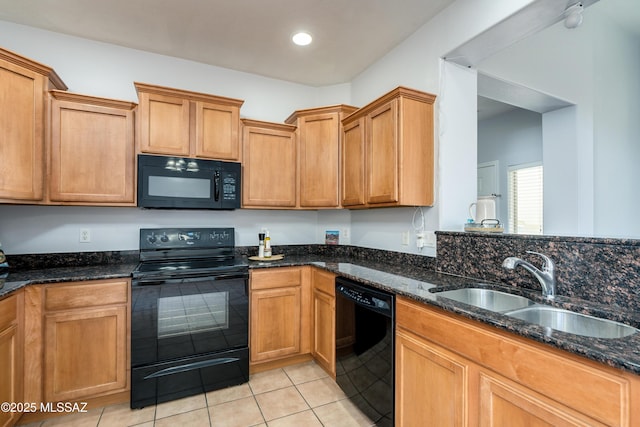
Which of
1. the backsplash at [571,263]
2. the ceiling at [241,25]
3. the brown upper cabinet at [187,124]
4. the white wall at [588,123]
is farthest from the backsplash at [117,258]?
the ceiling at [241,25]

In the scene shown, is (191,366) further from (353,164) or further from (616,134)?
(616,134)

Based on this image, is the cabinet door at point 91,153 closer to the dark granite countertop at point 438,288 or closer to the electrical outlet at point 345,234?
the dark granite countertop at point 438,288

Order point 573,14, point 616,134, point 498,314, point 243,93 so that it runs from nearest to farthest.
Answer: point 498,314
point 573,14
point 616,134
point 243,93

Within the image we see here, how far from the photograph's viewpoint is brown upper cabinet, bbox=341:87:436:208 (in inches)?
85.4

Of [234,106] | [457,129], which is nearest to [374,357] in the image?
[457,129]

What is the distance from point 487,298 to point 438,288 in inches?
11.9

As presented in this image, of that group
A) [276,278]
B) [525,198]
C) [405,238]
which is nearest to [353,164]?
[405,238]

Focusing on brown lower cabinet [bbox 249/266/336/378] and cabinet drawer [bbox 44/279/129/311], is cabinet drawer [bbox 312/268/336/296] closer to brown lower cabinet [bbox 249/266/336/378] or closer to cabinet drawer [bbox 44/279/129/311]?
brown lower cabinet [bbox 249/266/336/378]

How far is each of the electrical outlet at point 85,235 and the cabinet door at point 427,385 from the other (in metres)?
2.45

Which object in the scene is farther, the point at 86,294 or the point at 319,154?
the point at 319,154

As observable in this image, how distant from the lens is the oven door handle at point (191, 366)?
6.88ft

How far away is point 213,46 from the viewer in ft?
8.65

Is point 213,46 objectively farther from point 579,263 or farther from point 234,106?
point 579,263

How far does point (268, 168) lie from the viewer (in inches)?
112
